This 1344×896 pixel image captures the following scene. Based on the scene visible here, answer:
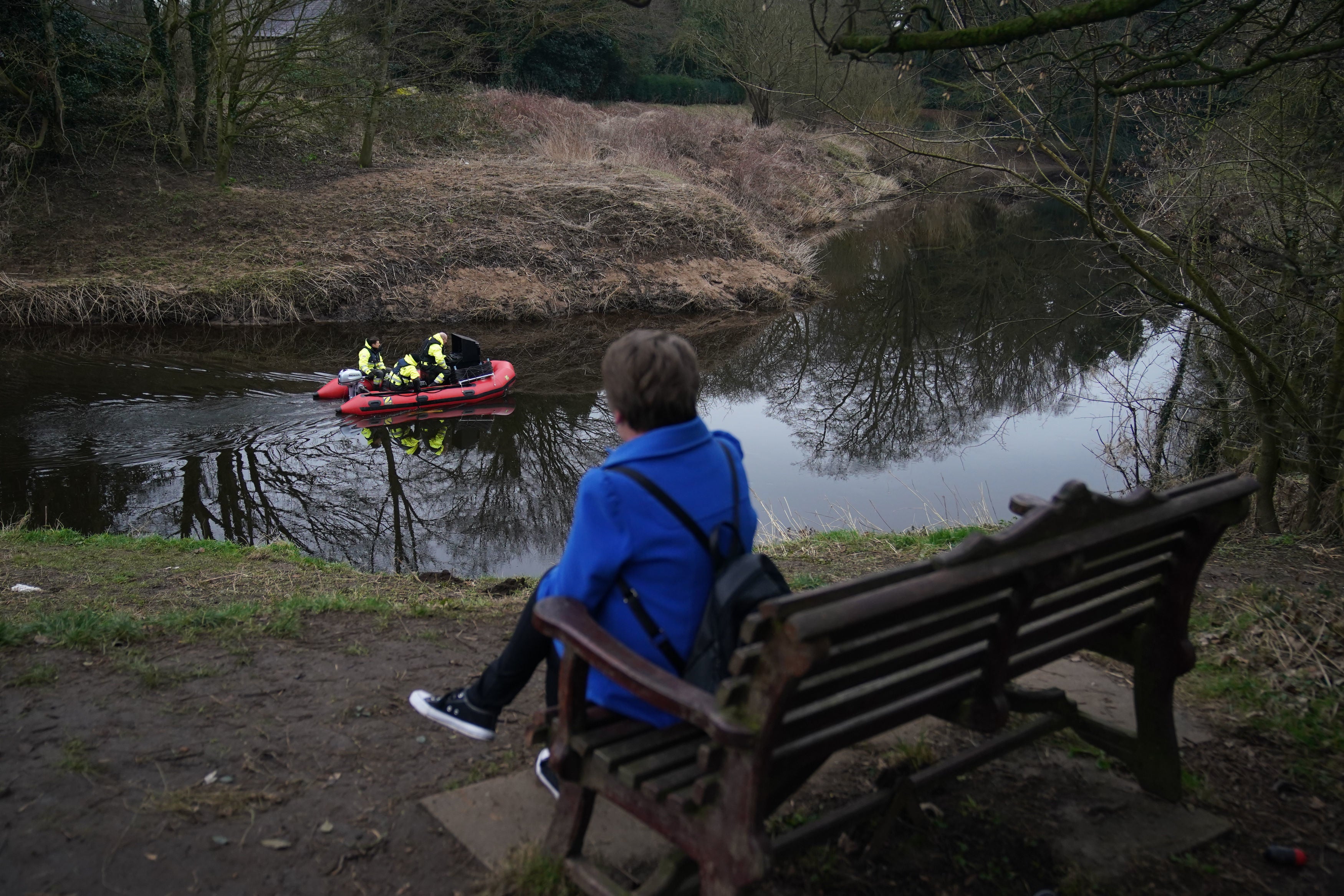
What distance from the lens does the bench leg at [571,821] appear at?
2320 mm

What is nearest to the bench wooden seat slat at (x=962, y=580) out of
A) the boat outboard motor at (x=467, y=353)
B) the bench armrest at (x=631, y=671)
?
the bench armrest at (x=631, y=671)

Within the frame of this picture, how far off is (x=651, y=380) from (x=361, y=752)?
5.63 feet

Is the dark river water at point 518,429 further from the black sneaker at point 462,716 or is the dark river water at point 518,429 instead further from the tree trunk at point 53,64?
the black sneaker at point 462,716

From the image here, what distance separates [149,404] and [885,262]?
17.8 m

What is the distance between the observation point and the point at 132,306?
17016 millimetres

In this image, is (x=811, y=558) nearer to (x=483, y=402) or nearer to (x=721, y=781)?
(x=721, y=781)

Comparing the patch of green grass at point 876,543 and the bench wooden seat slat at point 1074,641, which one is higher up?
the bench wooden seat slat at point 1074,641

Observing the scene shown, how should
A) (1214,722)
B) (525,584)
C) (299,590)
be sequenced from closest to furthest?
(1214,722), (299,590), (525,584)

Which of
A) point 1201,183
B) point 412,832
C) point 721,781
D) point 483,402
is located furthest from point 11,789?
point 483,402

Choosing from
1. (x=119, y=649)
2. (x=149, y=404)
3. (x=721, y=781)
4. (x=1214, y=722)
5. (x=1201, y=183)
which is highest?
(x=1201, y=183)

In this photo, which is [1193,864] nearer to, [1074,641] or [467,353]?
[1074,641]

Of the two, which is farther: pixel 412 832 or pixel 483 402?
pixel 483 402

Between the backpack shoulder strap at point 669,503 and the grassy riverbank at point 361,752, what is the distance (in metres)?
0.90

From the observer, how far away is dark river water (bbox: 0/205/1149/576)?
9.62 m
